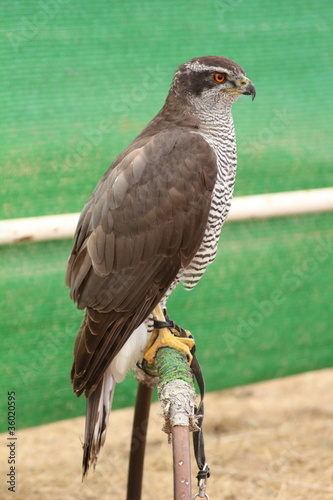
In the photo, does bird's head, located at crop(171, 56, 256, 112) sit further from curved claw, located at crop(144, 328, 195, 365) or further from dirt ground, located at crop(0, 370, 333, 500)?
dirt ground, located at crop(0, 370, 333, 500)

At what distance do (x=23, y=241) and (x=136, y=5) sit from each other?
123 centimetres

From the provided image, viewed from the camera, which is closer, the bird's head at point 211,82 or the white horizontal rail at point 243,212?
the bird's head at point 211,82

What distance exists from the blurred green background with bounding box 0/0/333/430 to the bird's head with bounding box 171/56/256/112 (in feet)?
2.64

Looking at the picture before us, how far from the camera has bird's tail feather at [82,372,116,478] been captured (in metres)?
2.44

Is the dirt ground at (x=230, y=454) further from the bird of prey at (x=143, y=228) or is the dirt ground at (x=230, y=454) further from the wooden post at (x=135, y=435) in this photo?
the bird of prey at (x=143, y=228)

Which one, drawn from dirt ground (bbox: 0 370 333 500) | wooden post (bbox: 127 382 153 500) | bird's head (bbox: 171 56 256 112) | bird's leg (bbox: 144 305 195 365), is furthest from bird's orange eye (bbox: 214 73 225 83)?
dirt ground (bbox: 0 370 333 500)

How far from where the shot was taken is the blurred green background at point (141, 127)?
11.0 ft

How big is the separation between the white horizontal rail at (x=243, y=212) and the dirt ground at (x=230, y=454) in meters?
0.97

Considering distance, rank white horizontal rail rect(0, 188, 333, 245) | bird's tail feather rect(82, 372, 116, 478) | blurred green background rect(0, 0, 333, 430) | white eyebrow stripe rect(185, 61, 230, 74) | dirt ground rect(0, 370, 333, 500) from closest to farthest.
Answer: bird's tail feather rect(82, 372, 116, 478), white eyebrow stripe rect(185, 61, 230, 74), white horizontal rail rect(0, 188, 333, 245), blurred green background rect(0, 0, 333, 430), dirt ground rect(0, 370, 333, 500)

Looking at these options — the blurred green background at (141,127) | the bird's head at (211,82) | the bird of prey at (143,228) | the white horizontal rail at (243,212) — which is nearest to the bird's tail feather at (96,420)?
the bird of prey at (143,228)

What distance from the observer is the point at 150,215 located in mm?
2596

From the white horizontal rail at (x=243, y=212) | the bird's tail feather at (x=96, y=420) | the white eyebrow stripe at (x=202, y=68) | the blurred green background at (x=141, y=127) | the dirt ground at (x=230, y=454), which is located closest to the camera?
the bird's tail feather at (x=96, y=420)

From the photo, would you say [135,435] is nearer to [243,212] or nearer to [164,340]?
[164,340]

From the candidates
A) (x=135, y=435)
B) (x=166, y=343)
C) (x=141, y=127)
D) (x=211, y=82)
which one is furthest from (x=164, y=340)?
(x=141, y=127)
